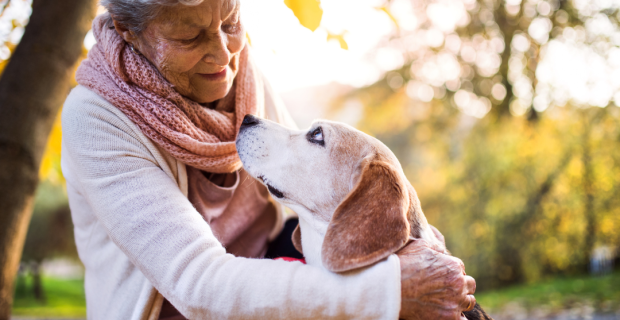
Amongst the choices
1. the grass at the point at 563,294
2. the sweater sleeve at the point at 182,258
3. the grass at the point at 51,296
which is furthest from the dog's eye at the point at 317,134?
the grass at the point at 51,296

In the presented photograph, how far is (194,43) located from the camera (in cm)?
176

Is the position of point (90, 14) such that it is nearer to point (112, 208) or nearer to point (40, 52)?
point (40, 52)

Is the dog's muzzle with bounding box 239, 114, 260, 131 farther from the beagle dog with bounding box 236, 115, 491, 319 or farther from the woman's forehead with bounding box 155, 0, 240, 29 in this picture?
the woman's forehead with bounding box 155, 0, 240, 29

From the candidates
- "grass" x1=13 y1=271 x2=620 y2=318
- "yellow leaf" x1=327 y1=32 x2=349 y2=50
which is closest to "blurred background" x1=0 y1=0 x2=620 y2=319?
"grass" x1=13 y1=271 x2=620 y2=318

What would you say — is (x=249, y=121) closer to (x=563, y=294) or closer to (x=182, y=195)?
(x=182, y=195)

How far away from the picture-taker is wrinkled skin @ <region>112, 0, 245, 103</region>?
65.8 inches

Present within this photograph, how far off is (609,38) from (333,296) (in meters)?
11.8

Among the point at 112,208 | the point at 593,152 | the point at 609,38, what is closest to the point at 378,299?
the point at 112,208

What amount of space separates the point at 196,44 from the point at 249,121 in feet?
1.38

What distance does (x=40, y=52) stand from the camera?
2584 millimetres

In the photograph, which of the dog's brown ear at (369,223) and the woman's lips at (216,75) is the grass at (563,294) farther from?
the woman's lips at (216,75)

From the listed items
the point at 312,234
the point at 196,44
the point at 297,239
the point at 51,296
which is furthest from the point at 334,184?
the point at 51,296

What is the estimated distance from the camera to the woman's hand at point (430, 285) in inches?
54.1

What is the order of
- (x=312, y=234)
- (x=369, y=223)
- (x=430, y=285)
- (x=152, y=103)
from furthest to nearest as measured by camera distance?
(x=312, y=234) < (x=152, y=103) < (x=369, y=223) < (x=430, y=285)
